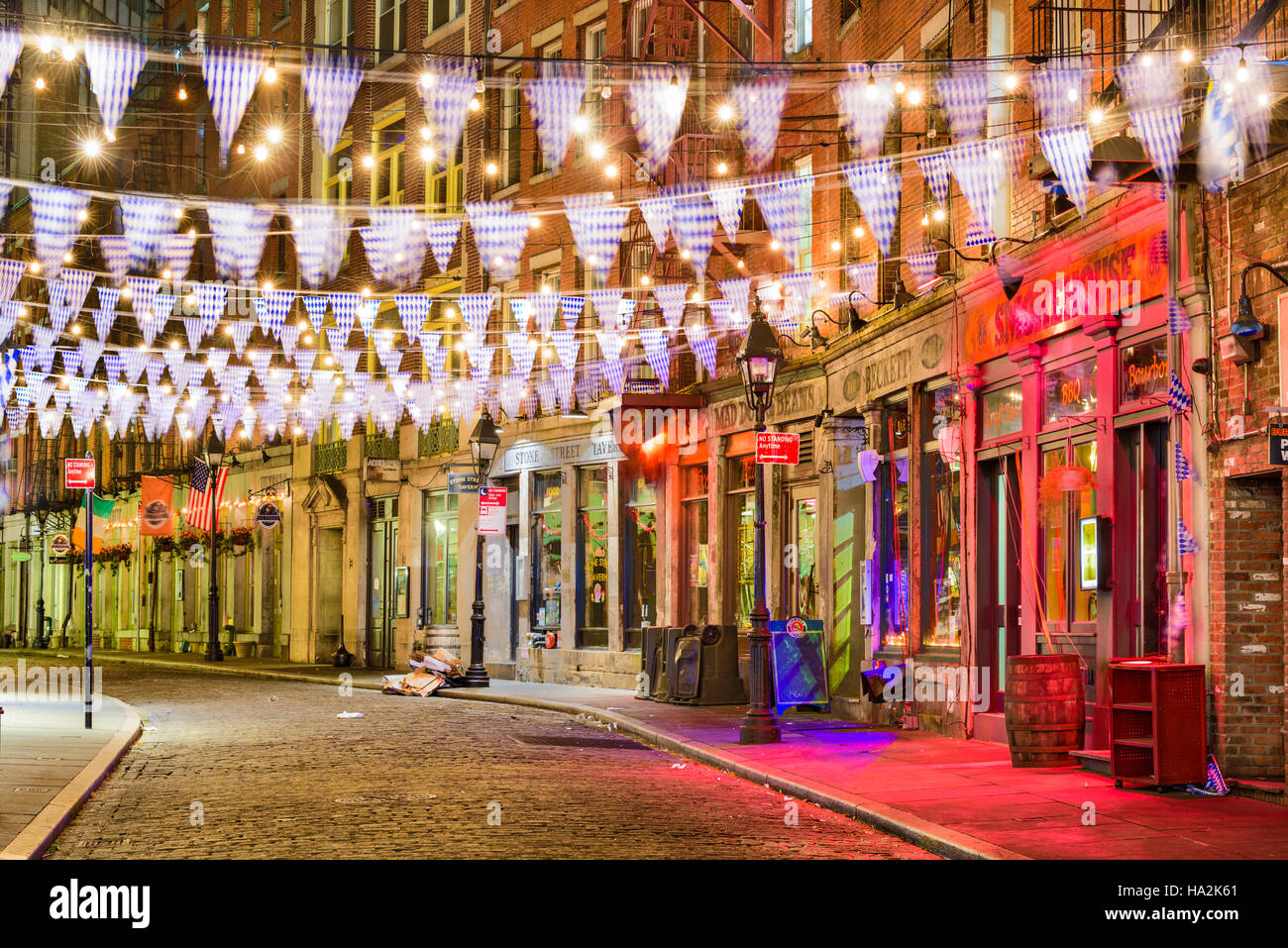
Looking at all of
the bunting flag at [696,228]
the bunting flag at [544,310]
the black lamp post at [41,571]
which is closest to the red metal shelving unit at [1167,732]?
the bunting flag at [696,228]

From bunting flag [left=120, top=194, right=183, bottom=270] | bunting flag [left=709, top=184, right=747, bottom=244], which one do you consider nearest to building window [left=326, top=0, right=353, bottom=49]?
bunting flag [left=120, top=194, right=183, bottom=270]

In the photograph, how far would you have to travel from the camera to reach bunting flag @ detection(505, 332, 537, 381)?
28.8 meters

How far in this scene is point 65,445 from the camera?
58.3 meters

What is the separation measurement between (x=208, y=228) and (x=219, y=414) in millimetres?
7704

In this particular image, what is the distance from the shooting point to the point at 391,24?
38.2 metres

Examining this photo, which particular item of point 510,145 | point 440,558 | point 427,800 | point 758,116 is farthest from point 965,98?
point 440,558

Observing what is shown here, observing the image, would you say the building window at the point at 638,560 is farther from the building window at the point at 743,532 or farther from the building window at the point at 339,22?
the building window at the point at 339,22

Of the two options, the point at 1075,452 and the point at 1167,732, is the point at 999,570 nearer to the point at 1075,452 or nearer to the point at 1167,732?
the point at 1075,452

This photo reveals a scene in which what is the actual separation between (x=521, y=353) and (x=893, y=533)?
11.4 m

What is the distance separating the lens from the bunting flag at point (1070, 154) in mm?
12703

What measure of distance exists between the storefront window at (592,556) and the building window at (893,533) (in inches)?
388

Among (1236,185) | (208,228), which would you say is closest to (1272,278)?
(1236,185)
